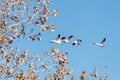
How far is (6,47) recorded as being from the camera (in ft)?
92.8

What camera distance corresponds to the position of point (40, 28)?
1128 inches

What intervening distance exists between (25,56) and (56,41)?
7.01 feet

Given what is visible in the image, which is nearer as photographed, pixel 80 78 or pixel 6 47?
pixel 6 47

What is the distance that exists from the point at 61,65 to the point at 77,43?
172cm

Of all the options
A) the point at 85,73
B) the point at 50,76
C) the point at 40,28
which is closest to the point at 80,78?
the point at 85,73

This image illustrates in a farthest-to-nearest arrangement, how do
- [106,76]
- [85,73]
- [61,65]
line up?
[106,76] < [85,73] < [61,65]

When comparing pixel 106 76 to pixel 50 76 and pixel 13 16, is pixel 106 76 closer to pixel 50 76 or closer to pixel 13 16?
pixel 50 76

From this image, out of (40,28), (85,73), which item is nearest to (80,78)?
(85,73)

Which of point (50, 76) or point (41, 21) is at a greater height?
point (41, 21)

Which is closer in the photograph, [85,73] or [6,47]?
[6,47]

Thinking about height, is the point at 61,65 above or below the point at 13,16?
below

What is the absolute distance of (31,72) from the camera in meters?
28.3

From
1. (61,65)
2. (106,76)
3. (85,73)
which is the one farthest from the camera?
(106,76)

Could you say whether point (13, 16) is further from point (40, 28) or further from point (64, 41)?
point (64, 41)
